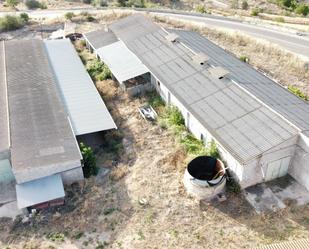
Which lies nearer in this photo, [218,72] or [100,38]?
[218,72]

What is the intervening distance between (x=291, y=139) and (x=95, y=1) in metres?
60.5

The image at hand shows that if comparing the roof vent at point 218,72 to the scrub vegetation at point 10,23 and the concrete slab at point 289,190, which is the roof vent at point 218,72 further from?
the scrub vegetation at point 10,23

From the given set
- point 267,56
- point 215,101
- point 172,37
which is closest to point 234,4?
point 267,56

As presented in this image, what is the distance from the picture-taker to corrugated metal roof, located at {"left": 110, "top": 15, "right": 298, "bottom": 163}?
27750 millimetres

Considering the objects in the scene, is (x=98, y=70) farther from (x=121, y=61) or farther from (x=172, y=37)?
(x=172, y=37)

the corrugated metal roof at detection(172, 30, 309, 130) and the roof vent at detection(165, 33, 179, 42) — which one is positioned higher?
the roof vent at detection(165, 33, 179, 42)

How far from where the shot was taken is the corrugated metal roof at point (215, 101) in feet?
91.0

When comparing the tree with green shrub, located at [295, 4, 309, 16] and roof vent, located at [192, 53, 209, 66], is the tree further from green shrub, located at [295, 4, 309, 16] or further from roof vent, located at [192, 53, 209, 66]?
green shrub, located at [295, 4, 309, 16]

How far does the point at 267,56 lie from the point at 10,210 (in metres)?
35.0

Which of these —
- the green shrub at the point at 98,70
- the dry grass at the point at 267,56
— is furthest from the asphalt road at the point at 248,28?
the green shrub at the point at 98,70

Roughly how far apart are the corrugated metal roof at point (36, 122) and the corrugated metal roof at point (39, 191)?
1.53 feet

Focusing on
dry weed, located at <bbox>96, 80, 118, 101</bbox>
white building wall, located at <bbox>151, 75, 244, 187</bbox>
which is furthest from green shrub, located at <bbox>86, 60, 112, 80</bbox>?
white building wall, located at <bbox>151, 75, 244, 187</bbox>

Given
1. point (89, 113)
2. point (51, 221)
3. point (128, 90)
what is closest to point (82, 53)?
point (128, 90)

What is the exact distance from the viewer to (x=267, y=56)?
48156 millimetres
